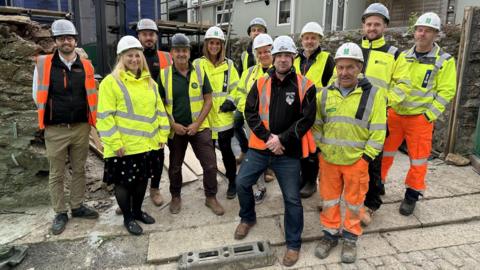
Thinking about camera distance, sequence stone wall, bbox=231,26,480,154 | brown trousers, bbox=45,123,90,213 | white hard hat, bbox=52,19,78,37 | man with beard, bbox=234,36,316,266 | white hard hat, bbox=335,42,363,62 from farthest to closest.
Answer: stone wall, bbox=231,26,480,154 < brown trousers, bbox=45,123,90,213 < white hard hat, bbox=52,19,78,37 < man with beard, bbox=234,36,316,266 < white hard hat, bbox=335,42,363,62

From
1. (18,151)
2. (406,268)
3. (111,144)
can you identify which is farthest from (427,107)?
(18,151)

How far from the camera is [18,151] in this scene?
4.20 meters

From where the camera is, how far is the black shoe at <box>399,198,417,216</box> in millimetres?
3914

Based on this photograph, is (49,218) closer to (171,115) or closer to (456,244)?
(171,115)

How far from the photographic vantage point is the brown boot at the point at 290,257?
3.19 meters

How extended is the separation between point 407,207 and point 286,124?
195cm

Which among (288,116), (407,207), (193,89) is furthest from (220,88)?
(407,207)

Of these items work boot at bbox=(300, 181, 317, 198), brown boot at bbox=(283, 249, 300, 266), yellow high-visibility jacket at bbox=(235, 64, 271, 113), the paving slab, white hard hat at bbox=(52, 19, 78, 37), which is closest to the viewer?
brown boot at bbox=(283, 249, 300, 266)

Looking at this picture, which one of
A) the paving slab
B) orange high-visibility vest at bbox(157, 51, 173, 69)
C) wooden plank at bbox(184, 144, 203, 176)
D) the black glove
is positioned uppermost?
orange high-visibility vest at bbox(157, 51, 173, 69)

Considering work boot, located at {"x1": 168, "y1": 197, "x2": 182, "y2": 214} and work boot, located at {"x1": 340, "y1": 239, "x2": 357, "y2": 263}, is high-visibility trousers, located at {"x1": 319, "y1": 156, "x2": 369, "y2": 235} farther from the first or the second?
work boot, located at {"x1": 168, "y1": 197, "x2": 182, "y2": 214}

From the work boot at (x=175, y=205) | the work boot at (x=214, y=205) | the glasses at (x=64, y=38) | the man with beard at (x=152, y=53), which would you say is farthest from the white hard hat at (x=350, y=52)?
the glasses at (x=64, y=38)

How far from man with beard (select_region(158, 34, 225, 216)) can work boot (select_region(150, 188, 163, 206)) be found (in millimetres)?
207

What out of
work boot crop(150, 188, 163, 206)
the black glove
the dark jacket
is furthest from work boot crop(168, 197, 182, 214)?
the dark jacket

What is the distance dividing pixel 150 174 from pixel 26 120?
1.87m
